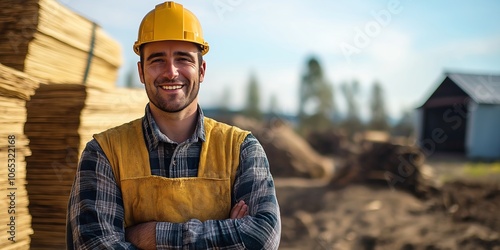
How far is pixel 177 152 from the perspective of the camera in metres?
2.33

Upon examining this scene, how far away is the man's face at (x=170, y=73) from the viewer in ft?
7.41

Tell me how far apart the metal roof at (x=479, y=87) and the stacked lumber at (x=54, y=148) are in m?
15.1

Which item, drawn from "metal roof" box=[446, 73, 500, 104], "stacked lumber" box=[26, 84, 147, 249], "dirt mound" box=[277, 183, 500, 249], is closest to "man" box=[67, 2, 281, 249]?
"stacked lumber" box=[26, 84, 147, 249]

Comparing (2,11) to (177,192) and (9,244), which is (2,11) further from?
(177,192)

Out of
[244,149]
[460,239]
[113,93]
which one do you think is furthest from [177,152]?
[460,239]

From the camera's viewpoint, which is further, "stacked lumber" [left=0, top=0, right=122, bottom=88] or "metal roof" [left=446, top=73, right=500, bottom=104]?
"metal roof" [left=446, top=73, right=500, bottom=104]

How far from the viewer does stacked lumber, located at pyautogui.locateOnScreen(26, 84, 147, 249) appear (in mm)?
3082

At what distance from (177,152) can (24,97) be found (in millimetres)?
1128

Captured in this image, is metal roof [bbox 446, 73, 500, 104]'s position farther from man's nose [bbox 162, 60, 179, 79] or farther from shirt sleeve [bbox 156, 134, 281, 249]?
man's nose [bbox 162, 60, 179, 79]

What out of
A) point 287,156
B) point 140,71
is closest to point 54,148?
point 140,71

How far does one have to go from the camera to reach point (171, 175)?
229 cm

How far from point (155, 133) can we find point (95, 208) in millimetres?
493

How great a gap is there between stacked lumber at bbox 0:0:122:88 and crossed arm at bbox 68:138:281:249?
133 centimetres

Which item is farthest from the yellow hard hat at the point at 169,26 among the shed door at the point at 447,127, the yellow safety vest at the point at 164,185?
the shed door at the point at 447,127
